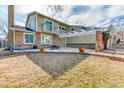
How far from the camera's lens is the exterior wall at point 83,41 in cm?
1504

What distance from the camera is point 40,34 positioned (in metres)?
15.6

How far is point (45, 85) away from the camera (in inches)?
144

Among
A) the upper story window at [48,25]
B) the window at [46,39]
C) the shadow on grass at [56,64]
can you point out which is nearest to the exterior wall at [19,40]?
the window at [46,39]

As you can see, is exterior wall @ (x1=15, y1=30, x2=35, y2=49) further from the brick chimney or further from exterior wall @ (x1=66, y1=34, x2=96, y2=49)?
exterior wall @ (x1=66, y1=34, x2=96, y2=49)

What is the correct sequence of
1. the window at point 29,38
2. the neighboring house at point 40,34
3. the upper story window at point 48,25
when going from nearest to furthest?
1. the neighboring house at point 40,34
2. the window at point 29,38
3. the upper story window at point 48,25

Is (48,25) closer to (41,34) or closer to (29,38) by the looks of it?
(41,34)

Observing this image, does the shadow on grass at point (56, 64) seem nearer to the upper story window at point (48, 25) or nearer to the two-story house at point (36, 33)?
the two-story house at point (36, 33)

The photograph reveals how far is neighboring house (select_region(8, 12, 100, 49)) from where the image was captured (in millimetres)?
12789

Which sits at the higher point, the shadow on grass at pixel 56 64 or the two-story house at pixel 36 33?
the two-story house at pixel 36 33

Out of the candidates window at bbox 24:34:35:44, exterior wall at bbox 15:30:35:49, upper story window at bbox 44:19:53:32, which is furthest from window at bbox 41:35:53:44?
exterior wall at bbox 15:30:35:49

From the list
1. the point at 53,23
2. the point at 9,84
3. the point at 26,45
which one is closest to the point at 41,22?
the point at 53,23

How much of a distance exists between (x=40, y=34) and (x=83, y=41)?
623cm

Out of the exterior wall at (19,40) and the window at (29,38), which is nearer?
the exterior wall at (19,40)
